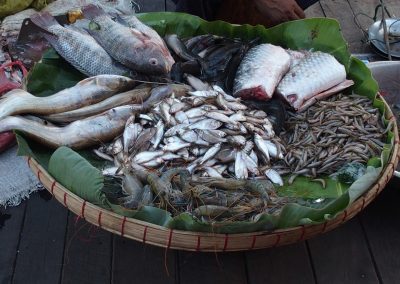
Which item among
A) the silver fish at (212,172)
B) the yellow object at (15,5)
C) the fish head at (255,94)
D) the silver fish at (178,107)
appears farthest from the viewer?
the yellow object at (15,5)

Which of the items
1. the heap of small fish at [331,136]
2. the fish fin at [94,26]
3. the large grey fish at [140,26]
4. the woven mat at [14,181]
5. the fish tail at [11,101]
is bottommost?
the woven mat at [14,181]

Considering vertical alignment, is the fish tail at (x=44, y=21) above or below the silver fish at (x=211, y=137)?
above

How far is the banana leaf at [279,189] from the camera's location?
1793 millimetres

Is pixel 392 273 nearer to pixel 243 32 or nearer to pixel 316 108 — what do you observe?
pixel 316 108

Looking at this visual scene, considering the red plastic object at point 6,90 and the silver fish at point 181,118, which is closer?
the silver fish at point 181,118

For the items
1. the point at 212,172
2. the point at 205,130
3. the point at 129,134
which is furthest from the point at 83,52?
the point at 212,172

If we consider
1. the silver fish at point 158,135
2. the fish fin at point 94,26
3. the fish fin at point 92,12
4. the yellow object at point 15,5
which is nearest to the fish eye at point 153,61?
the silver fish at point 158,135

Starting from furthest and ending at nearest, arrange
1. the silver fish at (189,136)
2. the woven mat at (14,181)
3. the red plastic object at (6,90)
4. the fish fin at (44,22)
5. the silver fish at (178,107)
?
the fish fin at (44,22), the red plastic object at (6,90), the woven mat at (14,181), the silver fish at (178,107), the silver fish at (189,136)

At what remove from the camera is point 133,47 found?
99.1 inches

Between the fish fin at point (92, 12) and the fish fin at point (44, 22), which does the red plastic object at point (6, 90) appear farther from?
the fish fin at point (92, 12)

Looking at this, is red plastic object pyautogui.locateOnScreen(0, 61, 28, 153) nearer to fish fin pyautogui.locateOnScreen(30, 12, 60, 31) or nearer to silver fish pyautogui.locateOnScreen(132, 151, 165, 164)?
fish fin pyautogui.locateOnScreen(30, 12, 60, 31)

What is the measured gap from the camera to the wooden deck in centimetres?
225

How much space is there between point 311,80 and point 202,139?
0.71 metres

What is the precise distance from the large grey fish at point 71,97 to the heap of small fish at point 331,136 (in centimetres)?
85
